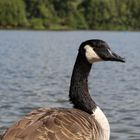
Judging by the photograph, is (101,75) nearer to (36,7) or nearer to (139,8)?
(36,7)

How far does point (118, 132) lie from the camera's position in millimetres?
14867

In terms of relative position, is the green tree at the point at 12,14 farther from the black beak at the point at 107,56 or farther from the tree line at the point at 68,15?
the black beak at the point at 107,56

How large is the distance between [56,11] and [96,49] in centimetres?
15144

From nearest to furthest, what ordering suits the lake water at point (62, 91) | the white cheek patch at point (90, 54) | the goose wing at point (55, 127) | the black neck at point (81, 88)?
the goose wing at point (55, 127) < the white cheek patch at point (90, 54) < the black neck at point (81, 88) < the lake water at point (62, 91)

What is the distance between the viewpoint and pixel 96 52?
9172 mm

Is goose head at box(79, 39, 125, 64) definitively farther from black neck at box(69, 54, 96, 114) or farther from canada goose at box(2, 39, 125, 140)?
black neck at box(69, 54, 96, 114)

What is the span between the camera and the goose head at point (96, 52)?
9.18 m

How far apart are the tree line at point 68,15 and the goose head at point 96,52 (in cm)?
13264

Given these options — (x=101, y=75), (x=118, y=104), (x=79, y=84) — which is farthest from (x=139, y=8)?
(x=79, y=84)

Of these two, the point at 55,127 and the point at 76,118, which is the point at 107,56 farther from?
the point at 55,127

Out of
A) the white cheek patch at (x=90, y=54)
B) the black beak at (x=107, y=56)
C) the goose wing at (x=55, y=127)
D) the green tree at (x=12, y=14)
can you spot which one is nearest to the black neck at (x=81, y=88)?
the white cheek patch at (x=90, y=54)

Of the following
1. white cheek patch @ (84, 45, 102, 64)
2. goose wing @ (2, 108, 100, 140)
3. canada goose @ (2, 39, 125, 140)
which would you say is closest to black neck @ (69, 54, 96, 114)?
canada goose @ (2, 39, 125, 140)

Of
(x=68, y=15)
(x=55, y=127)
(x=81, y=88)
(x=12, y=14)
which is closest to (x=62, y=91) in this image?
(x=81, y=88)

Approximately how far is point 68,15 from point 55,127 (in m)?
148
